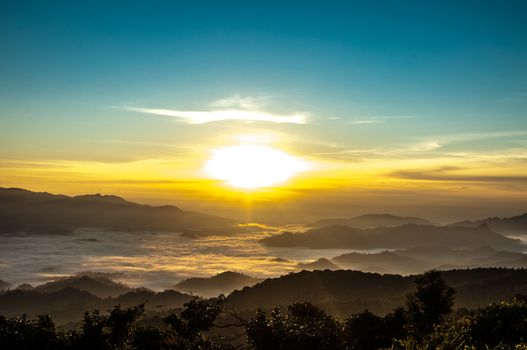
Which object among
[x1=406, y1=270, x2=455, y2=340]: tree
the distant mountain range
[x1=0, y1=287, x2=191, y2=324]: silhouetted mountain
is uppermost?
[x1=406, y1=270, x2=455, y2=340]: tree

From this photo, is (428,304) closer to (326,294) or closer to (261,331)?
(261,331)

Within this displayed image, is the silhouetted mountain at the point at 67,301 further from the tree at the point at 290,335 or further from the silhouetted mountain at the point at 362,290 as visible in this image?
the tree at the point at 290,335

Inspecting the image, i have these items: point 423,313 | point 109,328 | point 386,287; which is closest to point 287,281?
point 386,287

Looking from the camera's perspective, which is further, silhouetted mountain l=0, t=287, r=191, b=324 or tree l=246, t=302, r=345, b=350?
silhouetted mountain l=0, t=287, r=191, b=324

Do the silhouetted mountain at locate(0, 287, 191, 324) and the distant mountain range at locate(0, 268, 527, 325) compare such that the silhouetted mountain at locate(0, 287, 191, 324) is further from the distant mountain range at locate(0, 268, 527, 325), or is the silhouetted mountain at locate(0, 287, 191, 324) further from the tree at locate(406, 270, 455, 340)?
the tree at locate(406, 270, 455, 340)

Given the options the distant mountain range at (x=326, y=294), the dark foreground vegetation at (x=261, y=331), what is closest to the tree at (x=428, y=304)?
the dark foreground vegetation at (x=261, y=331)

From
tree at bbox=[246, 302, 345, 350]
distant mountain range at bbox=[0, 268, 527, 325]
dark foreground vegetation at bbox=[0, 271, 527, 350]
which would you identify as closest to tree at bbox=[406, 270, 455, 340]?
dark foreground vegetation at bbox=[0, 271, 527, 350]
